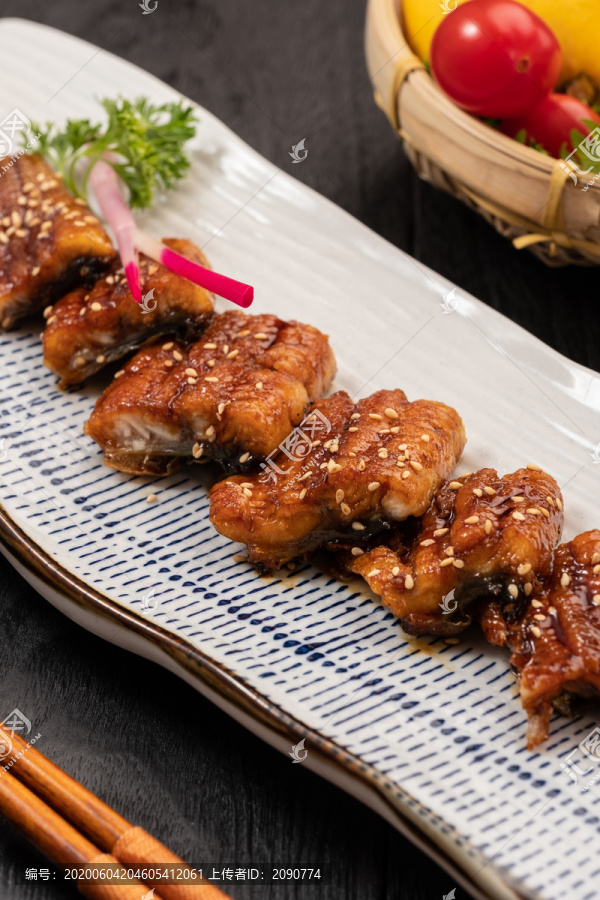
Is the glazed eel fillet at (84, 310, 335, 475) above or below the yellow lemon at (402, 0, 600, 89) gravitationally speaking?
below

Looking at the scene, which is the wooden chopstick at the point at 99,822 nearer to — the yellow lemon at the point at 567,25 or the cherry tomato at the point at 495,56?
the cherry tomato at the point at 495,56

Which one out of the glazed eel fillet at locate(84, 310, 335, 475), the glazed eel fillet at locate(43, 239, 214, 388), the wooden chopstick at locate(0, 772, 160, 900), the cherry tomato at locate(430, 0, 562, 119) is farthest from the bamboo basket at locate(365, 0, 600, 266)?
the wooden chopstick at locate(0, 772, 160, 900)

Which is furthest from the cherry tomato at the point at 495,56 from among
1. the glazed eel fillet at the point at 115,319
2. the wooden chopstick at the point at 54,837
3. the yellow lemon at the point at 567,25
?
the wooden chopstick at the point at 54,837

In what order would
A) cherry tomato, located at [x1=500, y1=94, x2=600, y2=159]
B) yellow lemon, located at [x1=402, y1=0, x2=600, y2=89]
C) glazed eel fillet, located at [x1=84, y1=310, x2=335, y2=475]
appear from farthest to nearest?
yellow lemon, located at [x1=402, y1=0, x2=600, y2=89], cherry tomato, located at [x1=500, y1=94, x2=600, y2=159], glazed eel fillet, located at [x1=84, y1=310, x2=335, y2=475]

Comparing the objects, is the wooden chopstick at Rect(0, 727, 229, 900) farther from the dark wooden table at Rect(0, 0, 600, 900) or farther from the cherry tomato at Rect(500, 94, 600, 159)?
the cherry tomato at Rect(500, 94, 600, 159)

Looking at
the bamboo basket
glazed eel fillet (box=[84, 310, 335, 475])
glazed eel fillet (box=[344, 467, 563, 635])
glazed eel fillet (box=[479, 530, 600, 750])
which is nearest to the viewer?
glazed eel fillet (box=[479, 530, 600, 750])

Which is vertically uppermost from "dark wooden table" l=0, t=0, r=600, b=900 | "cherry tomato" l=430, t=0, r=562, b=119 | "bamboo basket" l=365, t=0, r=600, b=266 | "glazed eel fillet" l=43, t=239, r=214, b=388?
"cherry tomato" l=430, t=0, r=562, b=119

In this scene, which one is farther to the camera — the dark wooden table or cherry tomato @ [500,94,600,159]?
cherry tomato @ [500,94,600,159]

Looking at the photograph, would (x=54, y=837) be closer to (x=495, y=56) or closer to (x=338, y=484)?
(x=338, y=484)
